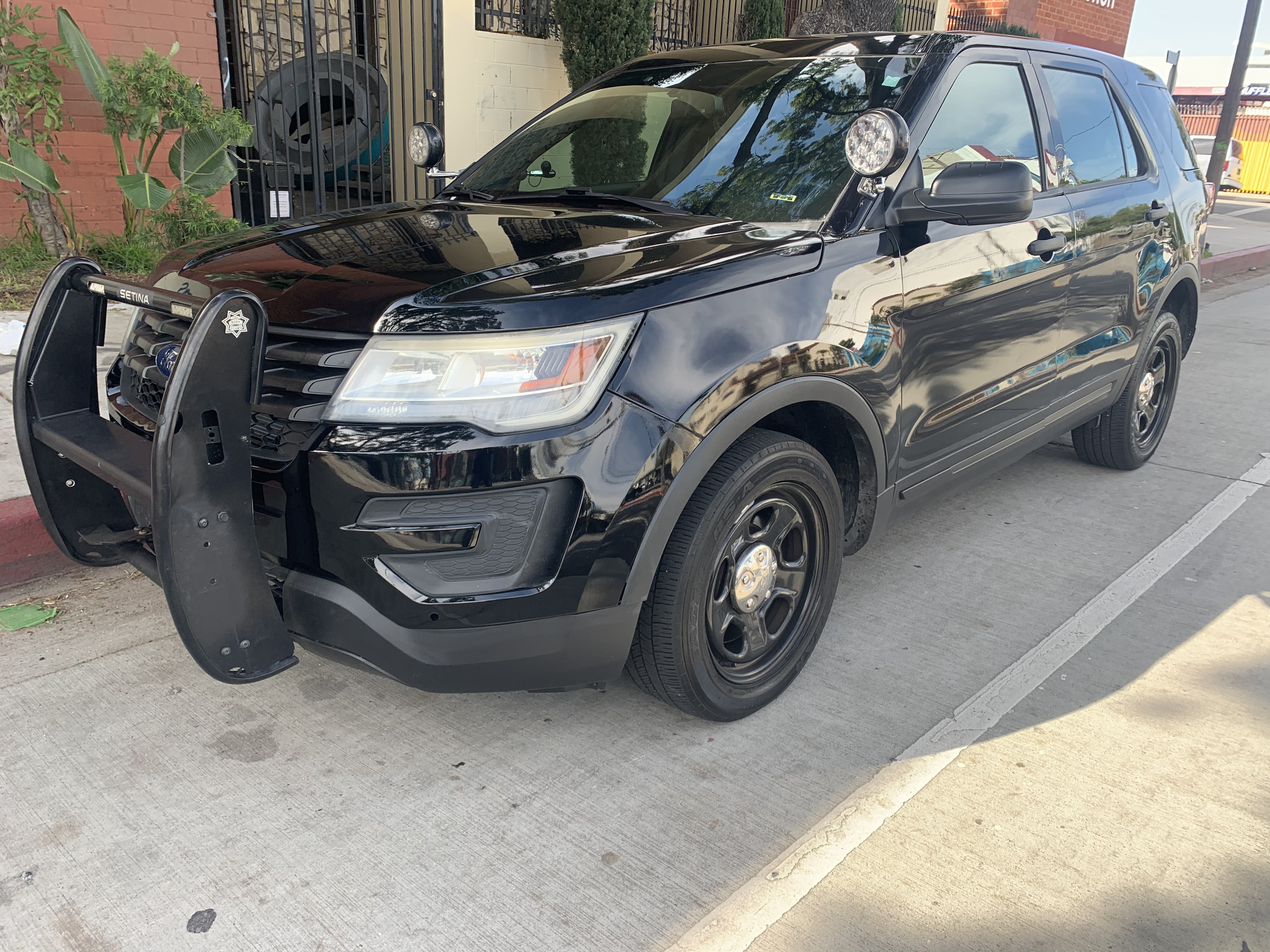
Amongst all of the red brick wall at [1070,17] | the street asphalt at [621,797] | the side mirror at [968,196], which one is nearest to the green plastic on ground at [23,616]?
the street asphalt at [621,797]

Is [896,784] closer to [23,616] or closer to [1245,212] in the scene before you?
[23,616]

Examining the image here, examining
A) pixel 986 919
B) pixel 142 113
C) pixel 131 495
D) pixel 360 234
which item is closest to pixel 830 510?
pixel 986 919

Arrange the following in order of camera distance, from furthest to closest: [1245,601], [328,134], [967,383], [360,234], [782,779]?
[328,134] → [1245,601] → [967,383] → [360,234] → [782,779]

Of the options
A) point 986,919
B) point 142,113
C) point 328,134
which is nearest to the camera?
point 986,919

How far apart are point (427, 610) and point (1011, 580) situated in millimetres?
2589

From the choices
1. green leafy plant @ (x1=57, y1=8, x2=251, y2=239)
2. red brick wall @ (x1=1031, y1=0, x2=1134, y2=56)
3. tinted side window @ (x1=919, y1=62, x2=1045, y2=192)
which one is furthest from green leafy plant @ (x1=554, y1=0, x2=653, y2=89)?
red brick wall @ (x1=1031, y1=0, x2=1134, y2=56)

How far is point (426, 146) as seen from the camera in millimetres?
4172

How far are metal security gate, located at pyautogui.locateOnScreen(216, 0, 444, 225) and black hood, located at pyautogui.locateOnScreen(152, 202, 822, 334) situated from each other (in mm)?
5546

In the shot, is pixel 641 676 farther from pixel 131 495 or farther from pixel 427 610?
pixel 131 495

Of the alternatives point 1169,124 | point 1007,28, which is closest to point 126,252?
point 1169,124

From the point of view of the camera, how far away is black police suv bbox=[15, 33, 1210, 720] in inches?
87.4

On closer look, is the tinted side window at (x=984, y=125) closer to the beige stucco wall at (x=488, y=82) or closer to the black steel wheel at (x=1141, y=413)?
the black steel wheel at (x=1141, y=413)

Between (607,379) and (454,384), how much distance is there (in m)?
0.34

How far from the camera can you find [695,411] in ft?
7.97
